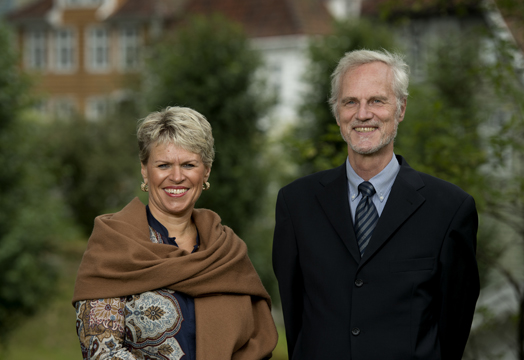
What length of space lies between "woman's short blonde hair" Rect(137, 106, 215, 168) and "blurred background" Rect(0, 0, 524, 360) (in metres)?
1.69

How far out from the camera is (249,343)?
3.01 metres

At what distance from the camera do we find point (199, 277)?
2867 mm

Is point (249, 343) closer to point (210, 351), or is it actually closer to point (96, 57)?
point (210, 351)

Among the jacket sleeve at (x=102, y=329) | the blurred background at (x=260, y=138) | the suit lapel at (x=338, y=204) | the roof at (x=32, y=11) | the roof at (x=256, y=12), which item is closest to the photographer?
the jacket sleeve at (x=102, y=329)

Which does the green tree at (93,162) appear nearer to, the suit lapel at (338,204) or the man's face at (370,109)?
the suit lapel at (338,204)

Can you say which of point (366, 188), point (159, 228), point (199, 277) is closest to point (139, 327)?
point (199, 277)

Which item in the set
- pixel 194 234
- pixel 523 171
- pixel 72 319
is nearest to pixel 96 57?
pixel 72 319

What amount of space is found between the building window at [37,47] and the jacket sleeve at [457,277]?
31.3 m

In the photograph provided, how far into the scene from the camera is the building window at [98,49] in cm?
3028

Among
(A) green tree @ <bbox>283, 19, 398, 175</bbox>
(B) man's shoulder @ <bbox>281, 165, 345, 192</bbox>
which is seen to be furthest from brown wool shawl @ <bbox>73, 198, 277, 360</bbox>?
(A) green tree @ <bbox>283, 19, 398, 175</bbox>

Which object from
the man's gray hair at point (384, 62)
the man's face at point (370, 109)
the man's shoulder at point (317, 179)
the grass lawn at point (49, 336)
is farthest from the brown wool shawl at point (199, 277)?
the grass lawn at point (49, 336)

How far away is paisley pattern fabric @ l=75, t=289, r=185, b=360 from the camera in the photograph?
105 inches

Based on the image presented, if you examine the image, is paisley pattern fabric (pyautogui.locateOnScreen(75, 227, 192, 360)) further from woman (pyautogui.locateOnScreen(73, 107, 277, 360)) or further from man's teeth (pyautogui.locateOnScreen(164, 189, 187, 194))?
man's teeth (pyautogui.locateOnScreen(164, 189, 187, 194))

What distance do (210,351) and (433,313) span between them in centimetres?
98
